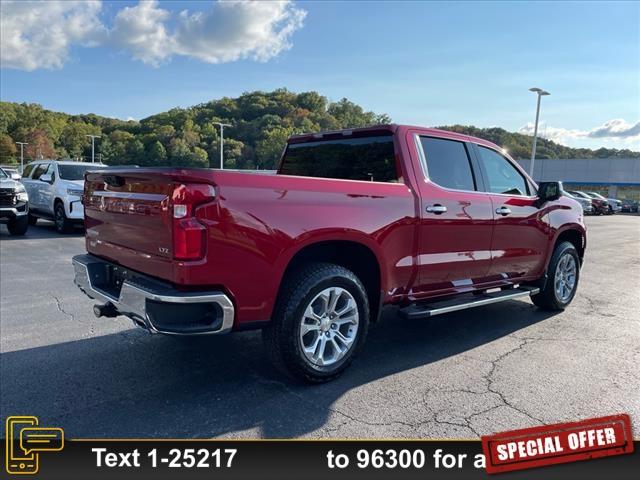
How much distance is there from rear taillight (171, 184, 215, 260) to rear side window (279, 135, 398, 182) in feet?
6.05

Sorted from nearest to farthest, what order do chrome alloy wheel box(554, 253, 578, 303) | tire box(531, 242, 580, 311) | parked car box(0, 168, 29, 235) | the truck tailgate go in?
1. the truck tailgate
2. tire box(531, 242, 580, 311)
3. chrome alloy wheel box(554, 253, 578, 303)
4. parked car box(0, 168, 29, 235)

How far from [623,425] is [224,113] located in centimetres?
8009

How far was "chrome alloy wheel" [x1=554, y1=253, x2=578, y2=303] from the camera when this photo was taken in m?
5.85

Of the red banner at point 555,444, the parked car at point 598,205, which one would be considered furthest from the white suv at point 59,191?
the parked car at point 598,205

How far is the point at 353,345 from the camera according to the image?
Answer: 12.4 feet

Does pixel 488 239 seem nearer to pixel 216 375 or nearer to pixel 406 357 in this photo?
pixel 406 357

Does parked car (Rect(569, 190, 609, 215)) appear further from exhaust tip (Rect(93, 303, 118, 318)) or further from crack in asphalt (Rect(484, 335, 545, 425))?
exhaust tip (Rect(93, 303, 118, 318))

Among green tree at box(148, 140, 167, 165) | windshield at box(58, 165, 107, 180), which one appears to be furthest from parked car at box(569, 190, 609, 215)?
green tree at box(148, 140, 167, 165)

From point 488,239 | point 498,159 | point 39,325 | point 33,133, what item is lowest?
point 39,325

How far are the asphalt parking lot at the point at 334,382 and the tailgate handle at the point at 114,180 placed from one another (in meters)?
1.45

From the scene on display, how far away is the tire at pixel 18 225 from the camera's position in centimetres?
1155

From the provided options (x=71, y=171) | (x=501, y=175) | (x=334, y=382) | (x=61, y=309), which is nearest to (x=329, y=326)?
(x=334, y=382)

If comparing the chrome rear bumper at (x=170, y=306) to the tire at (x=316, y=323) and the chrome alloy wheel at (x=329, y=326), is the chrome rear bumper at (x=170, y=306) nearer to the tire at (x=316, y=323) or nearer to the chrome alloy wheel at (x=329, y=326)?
the tire at (x=316, y=323)

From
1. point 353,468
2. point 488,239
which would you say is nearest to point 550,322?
point 488,239
